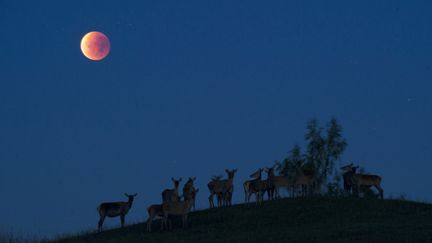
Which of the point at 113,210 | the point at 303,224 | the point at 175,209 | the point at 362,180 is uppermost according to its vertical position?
the point at 362,180

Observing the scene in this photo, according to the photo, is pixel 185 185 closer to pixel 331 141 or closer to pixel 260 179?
pixel 260 179

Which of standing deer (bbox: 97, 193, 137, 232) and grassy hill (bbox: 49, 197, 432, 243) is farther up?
standing deer (bbox: 97, 193, 137, 232)

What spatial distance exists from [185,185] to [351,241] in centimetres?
1497

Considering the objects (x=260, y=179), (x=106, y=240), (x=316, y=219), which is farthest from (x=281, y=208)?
(x=106, y=240)

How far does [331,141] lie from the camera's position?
2099 inches

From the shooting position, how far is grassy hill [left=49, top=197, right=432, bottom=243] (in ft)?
81.7

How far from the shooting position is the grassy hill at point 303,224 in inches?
981

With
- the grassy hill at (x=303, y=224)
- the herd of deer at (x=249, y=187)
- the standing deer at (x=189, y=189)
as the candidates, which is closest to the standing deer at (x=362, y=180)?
the herd of deer at (x=249, y=187)

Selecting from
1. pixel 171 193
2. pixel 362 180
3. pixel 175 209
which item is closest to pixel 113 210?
pixel 171 193

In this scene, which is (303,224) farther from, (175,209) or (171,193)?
(171,193)

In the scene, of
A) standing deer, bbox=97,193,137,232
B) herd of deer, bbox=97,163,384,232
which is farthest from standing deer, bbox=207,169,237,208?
standing deer, bbox=97,193,137,232

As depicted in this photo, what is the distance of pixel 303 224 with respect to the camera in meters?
28.9

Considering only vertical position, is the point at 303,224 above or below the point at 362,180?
below

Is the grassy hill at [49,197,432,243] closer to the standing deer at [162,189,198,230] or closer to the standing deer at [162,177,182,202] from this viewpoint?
the standing deer at [162,189,198,230]
